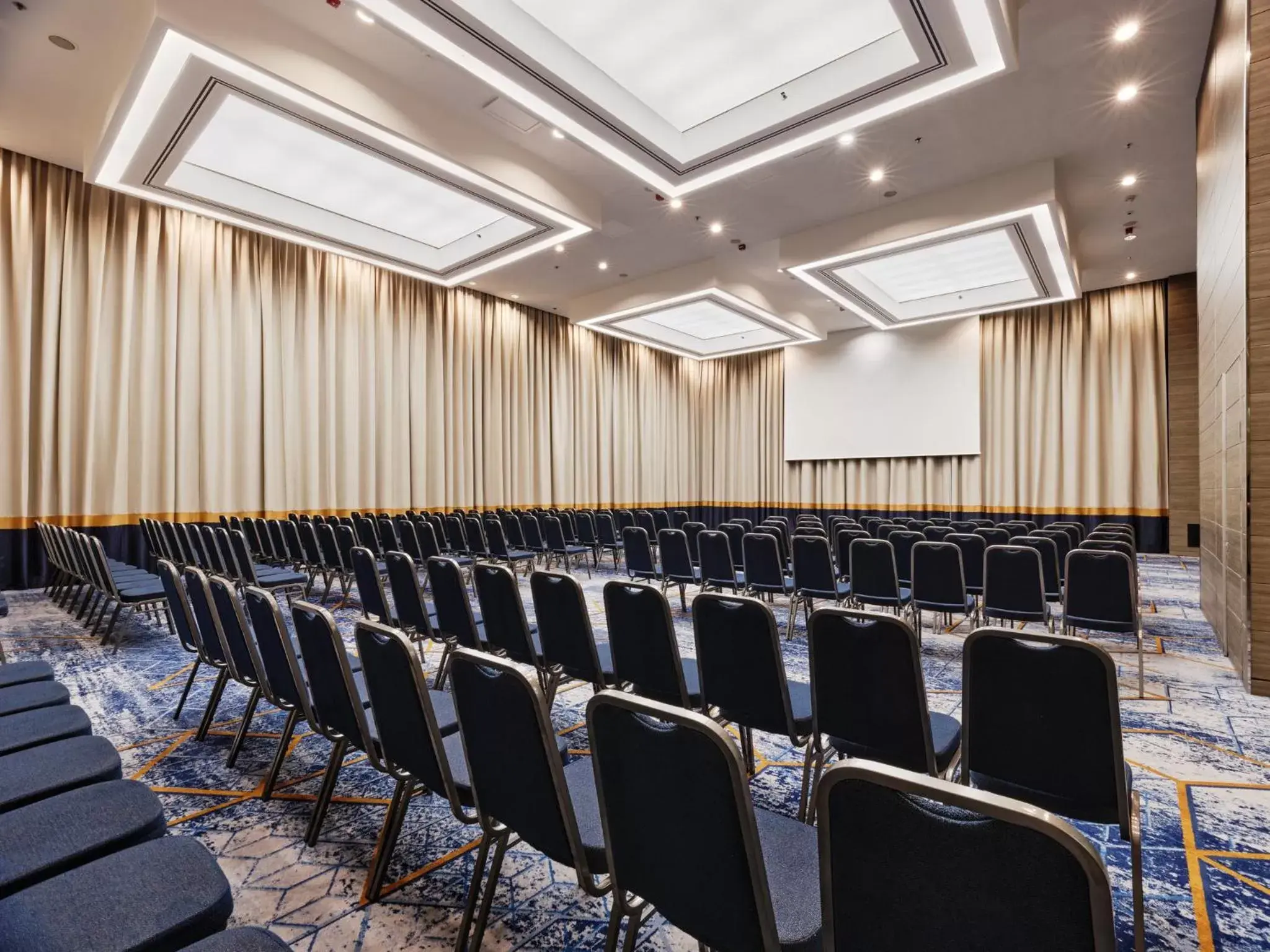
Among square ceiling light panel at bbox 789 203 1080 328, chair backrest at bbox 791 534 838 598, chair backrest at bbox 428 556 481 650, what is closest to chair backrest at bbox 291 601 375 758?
chair backrest at bbox 428 556 481 650

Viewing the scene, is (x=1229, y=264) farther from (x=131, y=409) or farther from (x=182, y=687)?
(x=131, y=409)

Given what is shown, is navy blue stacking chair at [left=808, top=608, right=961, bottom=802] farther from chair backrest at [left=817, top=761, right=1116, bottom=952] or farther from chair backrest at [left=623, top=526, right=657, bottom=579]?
chair backrest at [left=623, top=526, right=657, bottom=579]

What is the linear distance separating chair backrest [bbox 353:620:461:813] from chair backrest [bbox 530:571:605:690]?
3.44ft

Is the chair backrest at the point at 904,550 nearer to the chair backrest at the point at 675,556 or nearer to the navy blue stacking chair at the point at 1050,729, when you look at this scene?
the chair backrest at the point at 675,556

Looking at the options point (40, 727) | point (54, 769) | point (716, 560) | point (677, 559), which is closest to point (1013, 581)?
point (716, 560)

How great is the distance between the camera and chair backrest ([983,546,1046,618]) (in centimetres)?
445

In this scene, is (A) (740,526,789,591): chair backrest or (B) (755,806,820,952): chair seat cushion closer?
(B) (755,806,820,952): chair seat cushion

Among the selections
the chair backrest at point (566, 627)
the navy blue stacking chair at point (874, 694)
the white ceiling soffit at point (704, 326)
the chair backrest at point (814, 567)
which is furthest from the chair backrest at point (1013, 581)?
the white ceiling soffit at point (704, 326)

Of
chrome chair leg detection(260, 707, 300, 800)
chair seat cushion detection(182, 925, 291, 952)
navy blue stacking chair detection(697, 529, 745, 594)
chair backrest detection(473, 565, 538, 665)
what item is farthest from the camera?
navy blue stacking chair detection(697, 529, 745, 594)

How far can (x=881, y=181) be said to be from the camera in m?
8.05

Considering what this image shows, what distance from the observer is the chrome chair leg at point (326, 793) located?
2.27 m

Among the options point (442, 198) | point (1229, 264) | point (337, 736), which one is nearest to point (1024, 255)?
point (1229, 264)

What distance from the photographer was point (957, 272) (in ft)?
34.7

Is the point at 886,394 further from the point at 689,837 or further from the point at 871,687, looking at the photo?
the point at 689,837
